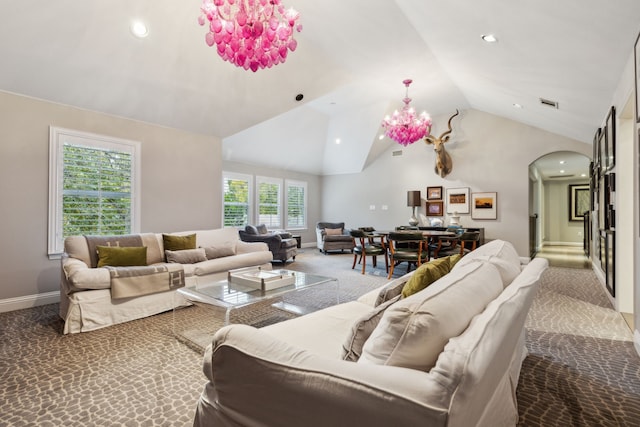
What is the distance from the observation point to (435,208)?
26.8ft

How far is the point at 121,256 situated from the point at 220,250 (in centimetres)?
132

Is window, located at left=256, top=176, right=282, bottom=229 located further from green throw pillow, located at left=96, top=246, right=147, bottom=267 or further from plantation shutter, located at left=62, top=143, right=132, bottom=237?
green throw pillow, located at left=96, top=246, right=147, bottom=267

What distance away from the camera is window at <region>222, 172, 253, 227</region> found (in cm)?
777

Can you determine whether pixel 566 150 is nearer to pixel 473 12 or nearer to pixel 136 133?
pixel 473 12

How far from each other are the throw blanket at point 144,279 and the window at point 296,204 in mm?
5653

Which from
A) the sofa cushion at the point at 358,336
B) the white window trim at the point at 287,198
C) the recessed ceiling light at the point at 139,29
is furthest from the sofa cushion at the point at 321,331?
the white window trim at the point at 287,198

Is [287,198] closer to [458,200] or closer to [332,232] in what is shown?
[332,232]

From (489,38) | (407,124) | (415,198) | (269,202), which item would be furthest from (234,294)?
(415,198)

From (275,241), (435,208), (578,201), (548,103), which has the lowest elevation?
(275,241)

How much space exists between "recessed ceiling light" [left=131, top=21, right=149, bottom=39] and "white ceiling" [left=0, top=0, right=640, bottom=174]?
0.06m

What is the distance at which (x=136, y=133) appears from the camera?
4820mm

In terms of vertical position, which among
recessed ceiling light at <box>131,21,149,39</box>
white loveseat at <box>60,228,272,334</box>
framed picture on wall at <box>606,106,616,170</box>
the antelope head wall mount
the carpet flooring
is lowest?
the carpet flooring

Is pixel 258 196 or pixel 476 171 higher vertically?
pixel 476 171

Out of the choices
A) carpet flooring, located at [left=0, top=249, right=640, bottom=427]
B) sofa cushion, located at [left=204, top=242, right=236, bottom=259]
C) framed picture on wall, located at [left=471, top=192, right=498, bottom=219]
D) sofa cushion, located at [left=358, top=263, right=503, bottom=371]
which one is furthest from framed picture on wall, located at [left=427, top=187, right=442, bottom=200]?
sofa cushion, located at [left=358, top=263, right=503, bottom=371]
